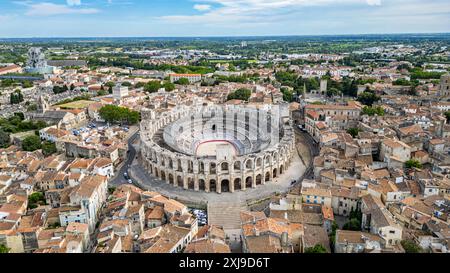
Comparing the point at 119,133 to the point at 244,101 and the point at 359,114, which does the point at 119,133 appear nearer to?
the point at 244,101

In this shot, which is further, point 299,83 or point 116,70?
point 116,70

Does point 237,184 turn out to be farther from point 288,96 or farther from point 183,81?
point 183,81

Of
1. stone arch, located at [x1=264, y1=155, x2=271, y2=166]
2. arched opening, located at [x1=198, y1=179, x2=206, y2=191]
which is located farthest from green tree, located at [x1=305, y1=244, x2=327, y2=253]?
arched opening, located at [x1=198, y1=179, x2=206, y2=191]

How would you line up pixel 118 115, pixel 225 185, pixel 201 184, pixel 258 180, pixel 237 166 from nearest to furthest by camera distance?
pixel 201 184 < pixel 237 166 < pixel 225 185 < pixel 258 180 < pixel 118 115

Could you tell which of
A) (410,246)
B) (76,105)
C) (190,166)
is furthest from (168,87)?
(410,246)

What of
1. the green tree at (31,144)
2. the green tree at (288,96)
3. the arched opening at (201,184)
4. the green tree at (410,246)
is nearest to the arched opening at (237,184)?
the arched opening at (201,184)

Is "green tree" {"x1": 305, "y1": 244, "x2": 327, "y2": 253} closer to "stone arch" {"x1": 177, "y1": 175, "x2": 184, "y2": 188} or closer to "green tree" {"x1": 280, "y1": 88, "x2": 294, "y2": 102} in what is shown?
"stone arch" {"x1": 177, "y1": 175, "x2": 184, "y2": 188}
